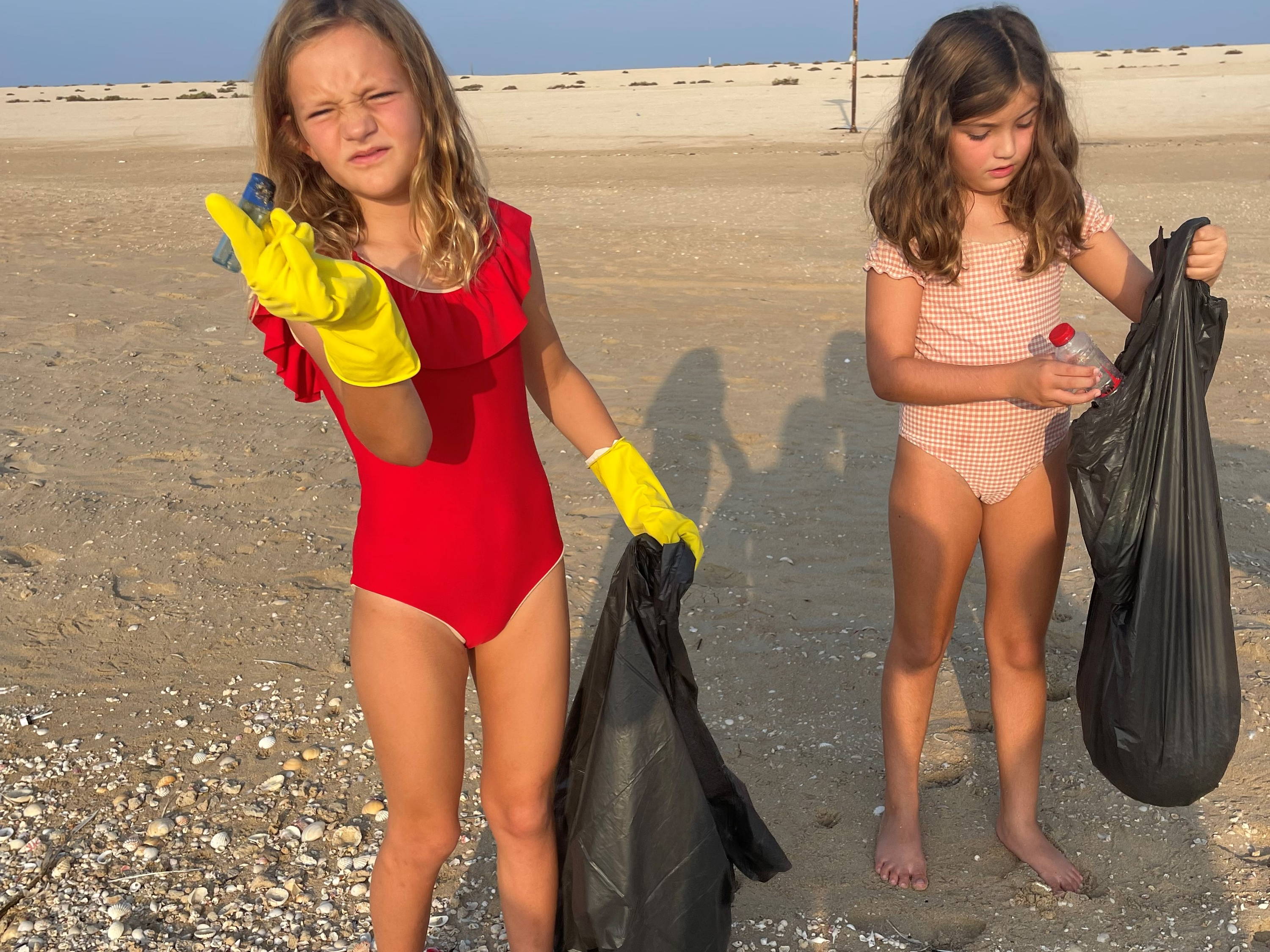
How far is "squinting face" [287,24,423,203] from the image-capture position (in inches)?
73.7

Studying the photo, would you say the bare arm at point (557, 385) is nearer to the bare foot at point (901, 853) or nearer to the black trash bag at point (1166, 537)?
the black trash bag at point (1166, 537)

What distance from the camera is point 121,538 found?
472cm

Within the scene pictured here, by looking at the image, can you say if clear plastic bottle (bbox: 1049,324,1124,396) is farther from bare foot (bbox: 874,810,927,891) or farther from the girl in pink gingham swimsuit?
bare foot (bbox: 874,810,927,891)

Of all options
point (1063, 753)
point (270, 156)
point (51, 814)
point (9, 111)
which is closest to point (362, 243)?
point (270, 156)

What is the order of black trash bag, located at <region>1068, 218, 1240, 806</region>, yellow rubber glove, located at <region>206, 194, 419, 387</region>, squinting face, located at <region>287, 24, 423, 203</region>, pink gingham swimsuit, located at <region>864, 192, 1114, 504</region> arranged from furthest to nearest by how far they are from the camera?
pink gingham swimsuit, located at <region>864, 192, 1114, 504</region>, black trash bag, located at <region>1068, 218, 1240, 806</region>, squinting face, located at <region>287, 24, 423, 203</region>, yellow rubber glove, located at <region>206, 194, 419, 387</region>

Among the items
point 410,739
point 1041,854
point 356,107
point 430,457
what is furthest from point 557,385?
point 1041,854

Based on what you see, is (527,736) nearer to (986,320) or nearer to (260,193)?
(260,193)

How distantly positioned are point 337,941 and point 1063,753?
2.10 m

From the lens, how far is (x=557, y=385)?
2.25 m

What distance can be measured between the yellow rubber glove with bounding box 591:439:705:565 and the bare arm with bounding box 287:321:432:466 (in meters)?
0.53

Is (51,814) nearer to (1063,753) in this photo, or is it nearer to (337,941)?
(337,941)

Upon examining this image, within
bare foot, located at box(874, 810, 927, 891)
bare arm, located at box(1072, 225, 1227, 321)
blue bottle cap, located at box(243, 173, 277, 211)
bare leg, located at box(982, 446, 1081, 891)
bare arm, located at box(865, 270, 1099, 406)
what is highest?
blue bottle cap, located at box(243, 173, 277, 211)

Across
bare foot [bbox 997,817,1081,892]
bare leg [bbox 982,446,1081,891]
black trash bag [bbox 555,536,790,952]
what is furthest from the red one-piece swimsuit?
bare foot [bbox 997,817,1081,892]

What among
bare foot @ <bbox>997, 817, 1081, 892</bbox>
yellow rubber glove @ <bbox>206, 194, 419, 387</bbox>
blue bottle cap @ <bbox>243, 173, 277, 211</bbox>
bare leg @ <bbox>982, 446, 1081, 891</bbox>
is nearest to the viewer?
yellow rubber glove @ <bbox>206, 194, 419, 387</bbox>
